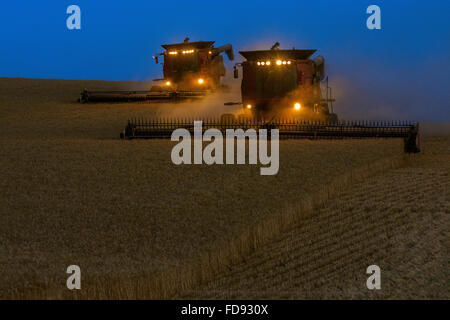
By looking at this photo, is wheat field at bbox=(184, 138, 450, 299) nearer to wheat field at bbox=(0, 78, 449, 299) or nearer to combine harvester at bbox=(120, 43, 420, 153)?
wheat field at bbox=(0, 78, 449, 299)

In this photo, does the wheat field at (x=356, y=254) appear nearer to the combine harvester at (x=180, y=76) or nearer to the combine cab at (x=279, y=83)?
the combine cab at (x=279, y=83)

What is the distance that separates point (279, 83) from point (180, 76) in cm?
1299

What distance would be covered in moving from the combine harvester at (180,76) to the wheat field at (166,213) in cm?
1319

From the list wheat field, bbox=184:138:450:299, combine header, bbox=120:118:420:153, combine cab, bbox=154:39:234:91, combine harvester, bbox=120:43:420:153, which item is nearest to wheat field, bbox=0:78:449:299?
wheat field, bbox=184:138:450:299

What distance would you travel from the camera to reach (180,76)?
30844 millimetres

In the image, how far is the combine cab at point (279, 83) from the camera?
733 inches

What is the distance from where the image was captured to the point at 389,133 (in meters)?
17.2

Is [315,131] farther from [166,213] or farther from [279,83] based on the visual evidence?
[166,213]

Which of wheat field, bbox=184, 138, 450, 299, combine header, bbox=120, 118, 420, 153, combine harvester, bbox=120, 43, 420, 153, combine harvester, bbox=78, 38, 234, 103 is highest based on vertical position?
combine harvester, bbox=78, 38, 234, 103

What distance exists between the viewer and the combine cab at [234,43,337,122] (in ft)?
61.1

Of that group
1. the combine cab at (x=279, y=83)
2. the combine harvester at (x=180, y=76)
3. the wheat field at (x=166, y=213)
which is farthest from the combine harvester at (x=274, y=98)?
the combine harvester at (x=180, y=76)

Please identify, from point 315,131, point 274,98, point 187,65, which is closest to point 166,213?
point 315,131

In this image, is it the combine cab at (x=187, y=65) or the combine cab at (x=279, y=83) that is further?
the combine cab at (x=187, y=65)

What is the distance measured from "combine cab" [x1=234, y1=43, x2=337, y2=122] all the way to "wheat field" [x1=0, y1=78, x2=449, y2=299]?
2374 millimetres
